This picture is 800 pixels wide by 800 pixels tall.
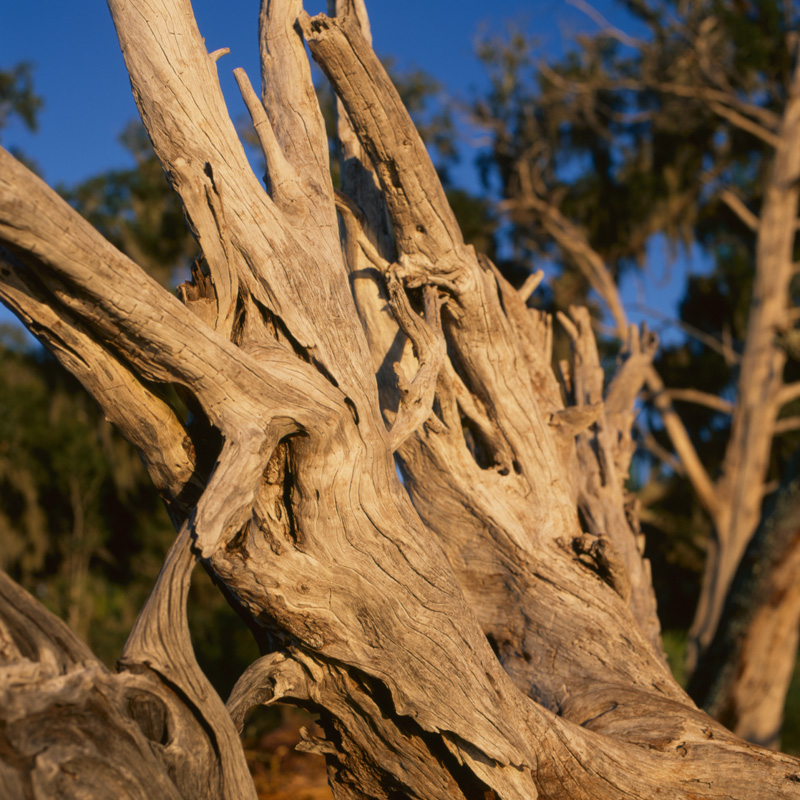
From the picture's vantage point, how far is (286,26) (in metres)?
3.25

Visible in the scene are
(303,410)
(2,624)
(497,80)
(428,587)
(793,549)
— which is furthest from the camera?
(497,80)

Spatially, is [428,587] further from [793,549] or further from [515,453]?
[793,549]

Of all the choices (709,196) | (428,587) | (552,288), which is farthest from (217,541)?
(709,196)

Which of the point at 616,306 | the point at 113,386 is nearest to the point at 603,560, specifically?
the point at 113,386

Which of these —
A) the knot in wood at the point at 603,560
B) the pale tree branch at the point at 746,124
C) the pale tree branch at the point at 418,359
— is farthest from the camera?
the pale tree branch at the point at 746,124

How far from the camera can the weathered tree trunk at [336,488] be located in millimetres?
2111

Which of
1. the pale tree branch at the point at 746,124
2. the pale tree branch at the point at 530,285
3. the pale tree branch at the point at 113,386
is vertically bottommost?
the pale tree branch at the point at 113,386

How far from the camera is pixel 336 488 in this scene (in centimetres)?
256

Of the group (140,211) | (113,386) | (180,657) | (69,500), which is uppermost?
(140,211)

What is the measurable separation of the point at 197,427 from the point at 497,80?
12.0 metres

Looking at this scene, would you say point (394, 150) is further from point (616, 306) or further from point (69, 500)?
point (69, 500)

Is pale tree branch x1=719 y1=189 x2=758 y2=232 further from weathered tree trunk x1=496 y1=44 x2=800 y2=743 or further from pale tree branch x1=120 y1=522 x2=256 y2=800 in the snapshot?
pale tree branch x1=120 y1=522 x2=256 y2=800

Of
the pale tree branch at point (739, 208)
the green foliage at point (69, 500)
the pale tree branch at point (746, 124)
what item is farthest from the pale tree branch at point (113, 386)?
the pale tree branch at point (746, 124)

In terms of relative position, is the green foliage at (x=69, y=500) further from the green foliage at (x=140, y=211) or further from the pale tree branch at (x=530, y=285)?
the pale tree branch at (x=530, y=285)
